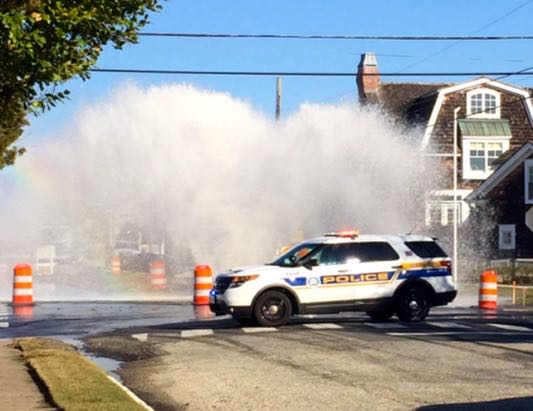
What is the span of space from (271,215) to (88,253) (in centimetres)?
1226

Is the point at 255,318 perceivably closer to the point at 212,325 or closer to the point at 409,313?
the point at 212,325

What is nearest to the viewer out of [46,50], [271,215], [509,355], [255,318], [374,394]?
[46,50]

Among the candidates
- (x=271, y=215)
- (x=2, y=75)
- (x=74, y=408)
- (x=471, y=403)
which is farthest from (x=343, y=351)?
(x=271, y=215)

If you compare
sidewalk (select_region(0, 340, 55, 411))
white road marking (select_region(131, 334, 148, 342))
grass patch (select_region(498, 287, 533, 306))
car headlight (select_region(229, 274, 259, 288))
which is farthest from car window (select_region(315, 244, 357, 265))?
grass patch (select_region(498, 287, 533, 306))

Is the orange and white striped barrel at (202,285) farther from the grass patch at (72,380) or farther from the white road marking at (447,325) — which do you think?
the grass patch at (72,380)

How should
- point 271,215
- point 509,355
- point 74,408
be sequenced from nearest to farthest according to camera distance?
point 74,408 → point 509,355 → point 271,215

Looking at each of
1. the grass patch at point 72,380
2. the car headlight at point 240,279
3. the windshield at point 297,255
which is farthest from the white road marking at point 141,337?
the windshield at point 297,255

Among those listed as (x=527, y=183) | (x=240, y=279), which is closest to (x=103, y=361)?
(x=240, y=279)

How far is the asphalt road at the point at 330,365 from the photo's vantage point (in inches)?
445

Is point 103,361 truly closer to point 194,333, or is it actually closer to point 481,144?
point 194,333

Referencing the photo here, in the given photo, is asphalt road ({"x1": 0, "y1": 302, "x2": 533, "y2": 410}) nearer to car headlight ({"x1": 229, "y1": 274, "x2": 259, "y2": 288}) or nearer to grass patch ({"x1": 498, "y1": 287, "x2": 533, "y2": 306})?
car headlight ({"x1": 229, "y1": 274, "x2": 259, "y2": 288})

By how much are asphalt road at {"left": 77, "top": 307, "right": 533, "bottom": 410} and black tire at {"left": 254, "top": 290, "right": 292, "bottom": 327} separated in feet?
1.17

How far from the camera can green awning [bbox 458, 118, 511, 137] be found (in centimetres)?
5172

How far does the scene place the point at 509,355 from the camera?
1498 cm
